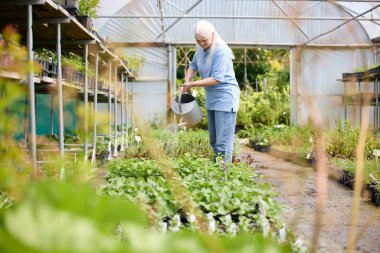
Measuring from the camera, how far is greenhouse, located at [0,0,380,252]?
60 centimetres

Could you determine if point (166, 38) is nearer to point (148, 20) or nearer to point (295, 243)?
point (148, 20)

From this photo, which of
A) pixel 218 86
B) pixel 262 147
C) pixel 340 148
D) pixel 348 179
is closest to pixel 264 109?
pixel 262 147

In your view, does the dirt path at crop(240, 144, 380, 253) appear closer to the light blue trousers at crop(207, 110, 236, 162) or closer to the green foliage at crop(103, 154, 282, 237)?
the green foliage at crop(103, 154, 282, 237)

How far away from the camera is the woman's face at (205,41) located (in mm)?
4691

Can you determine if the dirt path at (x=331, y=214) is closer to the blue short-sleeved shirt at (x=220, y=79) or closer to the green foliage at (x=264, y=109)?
the blue short-sleeved shirt at (x=220, y=79)

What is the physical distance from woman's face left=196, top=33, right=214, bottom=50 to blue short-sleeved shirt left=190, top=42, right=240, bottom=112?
7cm

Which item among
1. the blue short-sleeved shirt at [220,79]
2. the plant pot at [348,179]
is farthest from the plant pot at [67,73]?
the plant pot at [348,179]

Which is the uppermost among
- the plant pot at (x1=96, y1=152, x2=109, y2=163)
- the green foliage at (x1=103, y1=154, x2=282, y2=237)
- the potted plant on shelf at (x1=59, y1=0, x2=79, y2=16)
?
the potted plant on shelf at (x1=59, y1=0, x2=79, y2=16)

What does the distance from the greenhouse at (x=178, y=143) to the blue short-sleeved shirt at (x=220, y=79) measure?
1 centimetres

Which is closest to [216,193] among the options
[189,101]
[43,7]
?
[43,7]

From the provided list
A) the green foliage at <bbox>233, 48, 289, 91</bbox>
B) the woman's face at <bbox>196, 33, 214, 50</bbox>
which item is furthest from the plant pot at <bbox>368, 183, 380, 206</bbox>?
the green foliage at <bbox>233, 48, 289, 91</bbox>

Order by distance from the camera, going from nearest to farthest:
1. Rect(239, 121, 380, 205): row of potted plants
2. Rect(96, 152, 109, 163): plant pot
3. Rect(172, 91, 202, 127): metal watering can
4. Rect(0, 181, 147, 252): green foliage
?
Rect(0, 181, 147, 252): green foliage → Rect(239, 121, 380, 205): row of potted plants → Rect(172, 91, 202, 127): metal watering can → Rect(96, 152, 109, 163): plant pot

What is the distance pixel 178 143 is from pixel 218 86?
5.32 ft

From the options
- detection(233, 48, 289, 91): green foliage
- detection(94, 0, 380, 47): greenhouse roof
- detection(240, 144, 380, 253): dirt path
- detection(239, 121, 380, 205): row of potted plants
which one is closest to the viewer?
detection(240, 144, 380, 253): dirt path
